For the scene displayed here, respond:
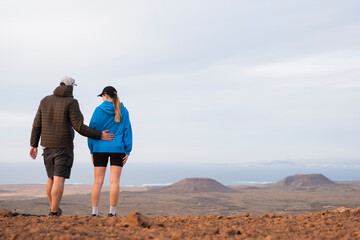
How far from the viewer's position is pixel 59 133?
18.9ft

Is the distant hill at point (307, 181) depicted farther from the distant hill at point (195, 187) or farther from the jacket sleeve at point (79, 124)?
the jacket sleeve at point (79, 124)

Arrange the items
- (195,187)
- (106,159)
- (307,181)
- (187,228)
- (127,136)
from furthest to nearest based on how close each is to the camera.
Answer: (307,181) < (195,187) < (127,136) < (106,159) < (187,228)

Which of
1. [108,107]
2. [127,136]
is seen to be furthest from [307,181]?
[108,107]

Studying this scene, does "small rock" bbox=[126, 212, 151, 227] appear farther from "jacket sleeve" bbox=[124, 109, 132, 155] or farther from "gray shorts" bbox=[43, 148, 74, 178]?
"gray shorts" bbox=[43, 148, 74, 178]

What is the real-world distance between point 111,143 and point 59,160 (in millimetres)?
770

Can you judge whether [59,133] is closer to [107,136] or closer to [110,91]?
[107,136]

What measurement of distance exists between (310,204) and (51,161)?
96.4 ft

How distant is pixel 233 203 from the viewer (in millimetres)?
33562

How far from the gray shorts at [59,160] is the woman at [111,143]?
34 centimetres

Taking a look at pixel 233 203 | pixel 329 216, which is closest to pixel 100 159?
pixel 329 216

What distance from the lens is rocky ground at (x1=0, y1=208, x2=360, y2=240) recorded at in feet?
12.9

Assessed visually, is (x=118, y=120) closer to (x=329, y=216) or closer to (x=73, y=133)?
(x=73, y=133)

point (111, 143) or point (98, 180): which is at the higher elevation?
point (111, 143)

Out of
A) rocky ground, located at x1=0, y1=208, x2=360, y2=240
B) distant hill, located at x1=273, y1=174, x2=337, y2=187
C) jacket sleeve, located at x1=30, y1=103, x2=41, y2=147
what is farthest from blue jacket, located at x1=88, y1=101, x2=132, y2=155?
distant hill, located at x1=273, y1=174, x2=337, y2=187
